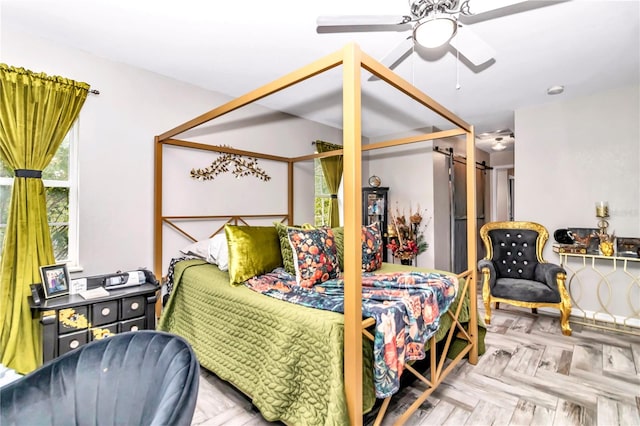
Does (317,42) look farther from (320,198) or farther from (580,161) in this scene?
(580,161)

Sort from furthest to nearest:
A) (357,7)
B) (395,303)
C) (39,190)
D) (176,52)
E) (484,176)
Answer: (484,176) → (176,52) → (39,190) → (357,7) → (395,303)

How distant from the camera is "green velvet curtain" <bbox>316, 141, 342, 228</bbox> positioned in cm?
426

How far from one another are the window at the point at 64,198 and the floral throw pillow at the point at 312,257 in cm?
169

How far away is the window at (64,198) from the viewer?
229cm

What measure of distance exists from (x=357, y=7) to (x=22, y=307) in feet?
9.49

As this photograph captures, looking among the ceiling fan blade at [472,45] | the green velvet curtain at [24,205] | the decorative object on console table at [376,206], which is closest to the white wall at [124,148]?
the green velvet curtain at [24,205]

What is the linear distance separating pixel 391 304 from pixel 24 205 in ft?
7.95

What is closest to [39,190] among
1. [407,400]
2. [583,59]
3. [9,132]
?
[9,132]

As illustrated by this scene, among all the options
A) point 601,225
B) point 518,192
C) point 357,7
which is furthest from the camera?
point 518,192

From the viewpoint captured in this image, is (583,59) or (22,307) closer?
(22,307)

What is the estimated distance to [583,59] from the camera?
8.29 feet

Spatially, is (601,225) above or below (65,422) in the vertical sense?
above

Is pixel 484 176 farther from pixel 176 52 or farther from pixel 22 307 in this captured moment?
pixel 22 307

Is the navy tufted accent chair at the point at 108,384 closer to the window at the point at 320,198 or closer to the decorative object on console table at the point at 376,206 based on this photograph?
the window at the point at 320,198
